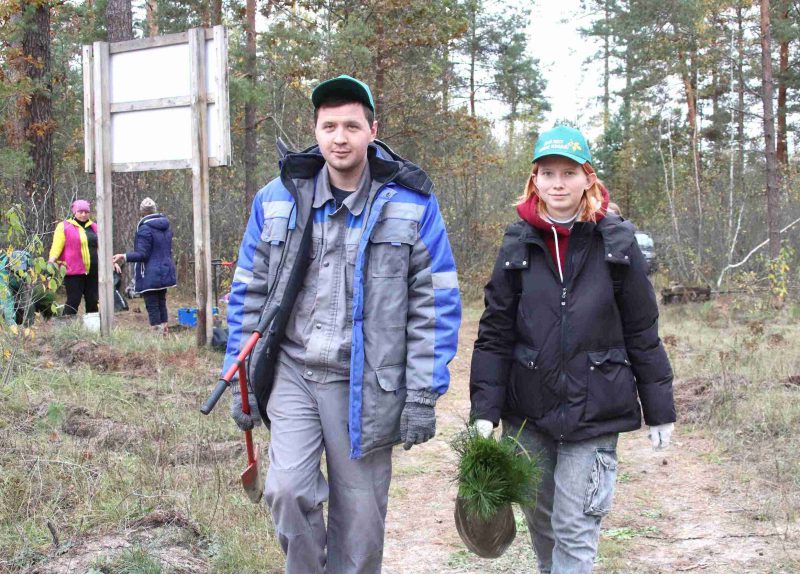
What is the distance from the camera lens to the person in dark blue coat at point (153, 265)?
11.5 metres

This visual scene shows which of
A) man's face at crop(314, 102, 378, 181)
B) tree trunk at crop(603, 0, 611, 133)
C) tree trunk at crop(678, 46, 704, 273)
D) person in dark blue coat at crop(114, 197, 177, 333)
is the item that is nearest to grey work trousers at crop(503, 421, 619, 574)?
man's face at crop(314, 102, 378, 181)

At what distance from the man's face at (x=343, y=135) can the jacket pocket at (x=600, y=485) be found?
1484mm

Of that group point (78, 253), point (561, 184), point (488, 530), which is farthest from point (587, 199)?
point (78, 253)

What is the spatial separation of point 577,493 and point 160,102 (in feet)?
24.4

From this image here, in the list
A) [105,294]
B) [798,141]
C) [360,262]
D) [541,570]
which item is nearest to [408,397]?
[360,262]

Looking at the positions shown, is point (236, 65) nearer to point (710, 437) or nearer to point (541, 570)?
point (710, 437)

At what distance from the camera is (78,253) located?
11883 mm

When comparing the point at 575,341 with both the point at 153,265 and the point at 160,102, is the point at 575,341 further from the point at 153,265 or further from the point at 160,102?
the point at 153,265

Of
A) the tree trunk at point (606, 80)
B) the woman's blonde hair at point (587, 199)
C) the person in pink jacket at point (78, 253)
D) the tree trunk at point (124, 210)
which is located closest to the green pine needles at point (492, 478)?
the woman's blonde hair at point (587, 199)

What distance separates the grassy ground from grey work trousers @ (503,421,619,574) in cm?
125

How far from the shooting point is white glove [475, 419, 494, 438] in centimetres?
349

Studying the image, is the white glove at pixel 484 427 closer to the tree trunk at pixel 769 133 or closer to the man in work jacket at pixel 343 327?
the man in work jacket at pixel 343 327

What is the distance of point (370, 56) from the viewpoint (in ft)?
48.9

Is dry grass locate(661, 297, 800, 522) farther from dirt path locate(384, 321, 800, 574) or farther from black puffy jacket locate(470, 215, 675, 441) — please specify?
black puffy jacket locate(470, 215, 675, 441)
